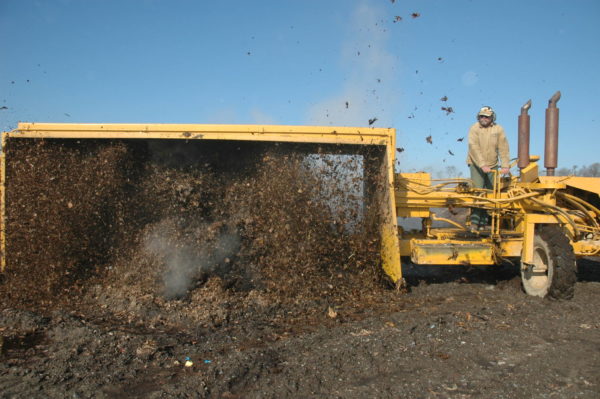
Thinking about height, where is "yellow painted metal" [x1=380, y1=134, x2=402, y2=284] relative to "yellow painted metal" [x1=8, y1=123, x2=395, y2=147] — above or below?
below

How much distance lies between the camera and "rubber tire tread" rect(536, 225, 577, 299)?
440cm

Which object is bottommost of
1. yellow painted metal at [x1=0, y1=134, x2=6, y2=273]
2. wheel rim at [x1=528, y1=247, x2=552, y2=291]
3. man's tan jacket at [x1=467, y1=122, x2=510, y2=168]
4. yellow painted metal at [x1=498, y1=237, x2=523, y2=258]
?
wheel rim at [x1=528, y1=247, x2=552, y2=291]

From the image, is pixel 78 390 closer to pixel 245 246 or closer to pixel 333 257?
pixel 245 246

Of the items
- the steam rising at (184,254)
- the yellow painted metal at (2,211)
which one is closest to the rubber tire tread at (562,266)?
the steam rising at (184,254)

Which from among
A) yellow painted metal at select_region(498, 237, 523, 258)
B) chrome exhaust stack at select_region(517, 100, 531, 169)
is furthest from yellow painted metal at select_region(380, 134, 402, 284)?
chrome exhaust stack at select_region(517, 100, 531, 169)

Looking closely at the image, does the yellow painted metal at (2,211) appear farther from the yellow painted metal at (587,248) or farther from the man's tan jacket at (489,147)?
the yellow painted metal at (587,248)

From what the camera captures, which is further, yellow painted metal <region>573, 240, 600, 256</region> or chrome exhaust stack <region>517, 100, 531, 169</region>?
chrome exhaust stack <region>517, 100, 531, 169</region>

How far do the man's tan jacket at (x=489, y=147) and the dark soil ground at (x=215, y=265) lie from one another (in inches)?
61.7

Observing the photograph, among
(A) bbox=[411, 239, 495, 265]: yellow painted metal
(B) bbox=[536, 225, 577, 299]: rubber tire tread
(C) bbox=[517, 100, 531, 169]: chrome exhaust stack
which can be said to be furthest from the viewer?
(C) bbox=[517, 100, 531, 169]: chrome exhaust stack

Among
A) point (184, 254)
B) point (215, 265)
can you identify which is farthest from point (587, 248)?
point (184, 254)

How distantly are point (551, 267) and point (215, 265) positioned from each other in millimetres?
3444

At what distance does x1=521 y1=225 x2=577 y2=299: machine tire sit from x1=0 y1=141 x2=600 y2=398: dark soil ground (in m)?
0.16

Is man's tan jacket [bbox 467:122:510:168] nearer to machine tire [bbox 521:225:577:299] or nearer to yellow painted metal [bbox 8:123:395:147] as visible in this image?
machine tire [bbox 521:225:577:299]

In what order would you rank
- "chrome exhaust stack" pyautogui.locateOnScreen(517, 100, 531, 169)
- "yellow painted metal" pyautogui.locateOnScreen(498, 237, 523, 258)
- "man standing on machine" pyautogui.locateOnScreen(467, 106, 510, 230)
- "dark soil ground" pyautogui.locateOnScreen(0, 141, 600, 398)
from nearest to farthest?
1. "dark soil ground" pyautogui.locateOnScreen(0, 141, 600, 398)
2. "yellow painted metal" pyautogui.locateOnScreen(498, 237, 523, 258)
3. "chrome exhaust stack" pyautogui.locateOnScreen(517, 100, 531, 169)
4. "man standing on machine" pyautogui.locateOnScreen(467, 106, 510, 230)
